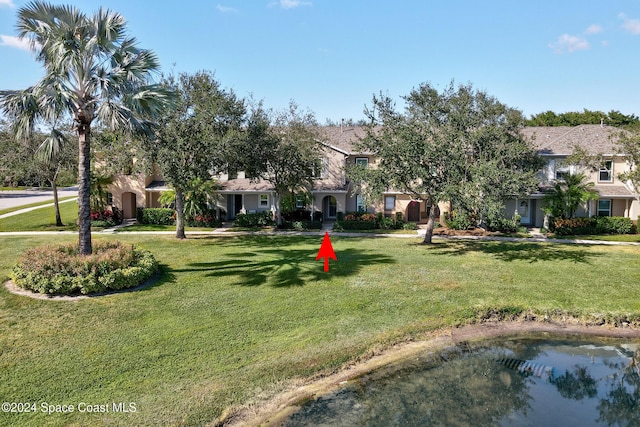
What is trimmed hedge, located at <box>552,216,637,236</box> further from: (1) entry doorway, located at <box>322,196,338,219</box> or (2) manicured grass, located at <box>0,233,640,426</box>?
(1) entry doorway, located at <box>322,196,338,219</box>

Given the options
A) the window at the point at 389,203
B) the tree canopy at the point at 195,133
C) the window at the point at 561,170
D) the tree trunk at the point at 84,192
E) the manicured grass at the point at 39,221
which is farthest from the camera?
the window at the point at 389,203

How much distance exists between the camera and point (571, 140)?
3353 centimetres

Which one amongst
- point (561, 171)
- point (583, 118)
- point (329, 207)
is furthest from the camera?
→ point (583, 118)

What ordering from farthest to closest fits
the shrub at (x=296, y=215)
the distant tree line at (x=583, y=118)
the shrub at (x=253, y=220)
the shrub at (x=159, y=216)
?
the distant tree line at (x=583, y=118), the shrub at (x=159, y=216), the shrub at (x=296, y=215), the shrub at (x=253, y=220)

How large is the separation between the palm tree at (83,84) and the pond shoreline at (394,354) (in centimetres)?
1072

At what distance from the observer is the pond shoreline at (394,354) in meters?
8.71

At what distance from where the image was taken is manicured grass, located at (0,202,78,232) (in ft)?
101

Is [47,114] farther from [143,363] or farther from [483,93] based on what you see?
[483,93]

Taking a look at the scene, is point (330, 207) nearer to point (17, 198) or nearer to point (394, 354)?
point (394, 354)

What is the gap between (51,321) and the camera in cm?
1257

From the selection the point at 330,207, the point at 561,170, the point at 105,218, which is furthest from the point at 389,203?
the point at 105,218

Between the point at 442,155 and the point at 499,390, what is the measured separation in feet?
45.8

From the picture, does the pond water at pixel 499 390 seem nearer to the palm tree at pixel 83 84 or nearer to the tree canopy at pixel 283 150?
the palm tree at pixel 83 84

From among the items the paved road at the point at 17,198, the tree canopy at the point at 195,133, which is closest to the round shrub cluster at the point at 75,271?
the tree canopy at the point at 195,133
